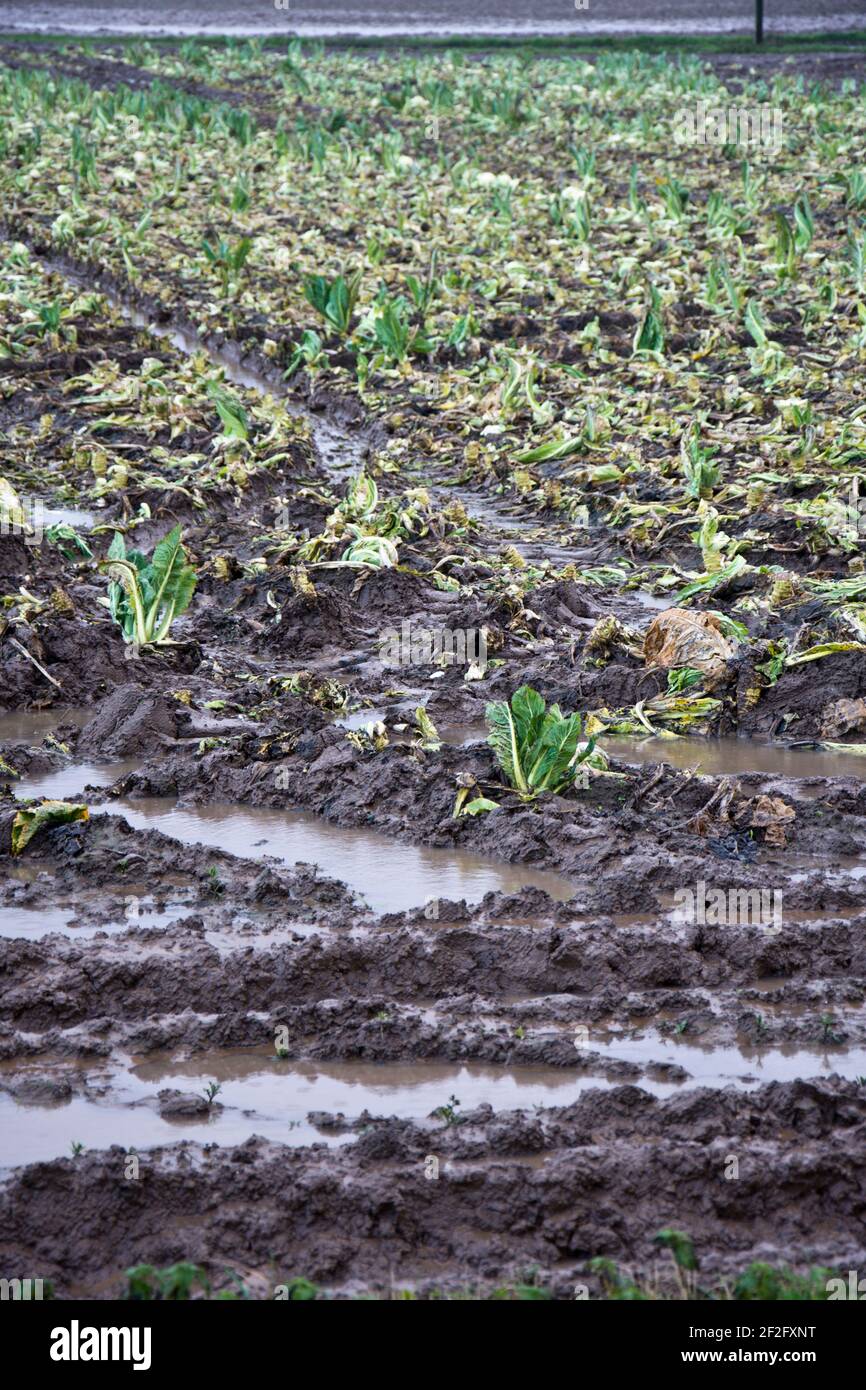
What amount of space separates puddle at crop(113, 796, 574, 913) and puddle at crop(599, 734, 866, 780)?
3.42 feet

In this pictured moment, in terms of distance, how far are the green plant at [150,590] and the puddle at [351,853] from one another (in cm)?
133

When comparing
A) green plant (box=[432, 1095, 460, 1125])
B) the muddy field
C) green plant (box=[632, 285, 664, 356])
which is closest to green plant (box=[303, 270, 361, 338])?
the muddy field

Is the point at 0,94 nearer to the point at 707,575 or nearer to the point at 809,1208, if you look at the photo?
the point at 707,575

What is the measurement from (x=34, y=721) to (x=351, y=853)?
1884 mm

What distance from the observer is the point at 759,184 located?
1733 cm

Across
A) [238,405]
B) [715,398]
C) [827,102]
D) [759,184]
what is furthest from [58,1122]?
[827,102]

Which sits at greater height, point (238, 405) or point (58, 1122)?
point (238, 405)

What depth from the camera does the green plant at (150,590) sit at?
6711mm

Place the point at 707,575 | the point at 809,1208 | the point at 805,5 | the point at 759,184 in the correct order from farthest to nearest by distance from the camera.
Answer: the point at 805,5 < the point at 759,184 < the point at 707,575 < the point at 809,1208

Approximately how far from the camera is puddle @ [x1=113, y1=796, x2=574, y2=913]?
4984mm

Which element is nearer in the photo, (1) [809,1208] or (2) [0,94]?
(1) [809,1208]

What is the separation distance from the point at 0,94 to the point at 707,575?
70.3 feet

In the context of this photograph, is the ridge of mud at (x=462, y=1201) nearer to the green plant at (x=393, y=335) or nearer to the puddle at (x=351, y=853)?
the puddle at (x=351, y=853)

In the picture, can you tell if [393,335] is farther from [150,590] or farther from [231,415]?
[150,590]
